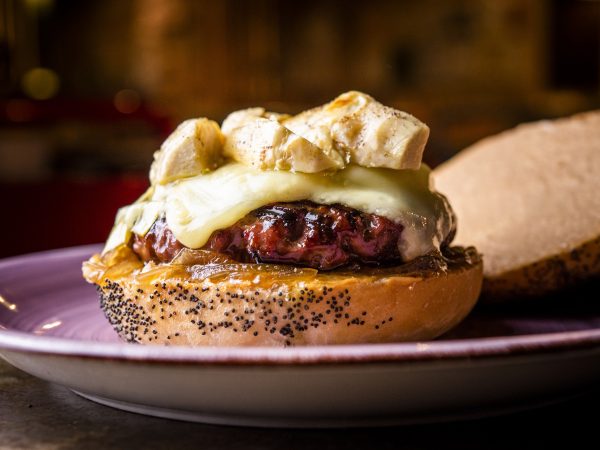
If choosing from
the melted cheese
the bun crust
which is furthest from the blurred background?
the melted cheese

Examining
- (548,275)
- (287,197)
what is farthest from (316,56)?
(287,197)

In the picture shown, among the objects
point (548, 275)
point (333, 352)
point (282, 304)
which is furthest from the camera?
point (548, 275)

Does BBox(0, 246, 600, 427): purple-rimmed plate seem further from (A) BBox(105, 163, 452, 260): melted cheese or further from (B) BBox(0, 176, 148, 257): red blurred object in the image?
(B) BBox(0, 176, 148, 257): red blurred object

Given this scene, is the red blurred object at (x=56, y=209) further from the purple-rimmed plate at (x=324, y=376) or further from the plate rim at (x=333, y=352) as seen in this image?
the plate rim at (x=333, y=352)

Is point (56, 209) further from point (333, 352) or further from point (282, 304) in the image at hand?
point (333, 352)

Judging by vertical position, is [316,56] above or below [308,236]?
above

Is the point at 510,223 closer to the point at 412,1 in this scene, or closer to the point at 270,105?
the point at 270,105

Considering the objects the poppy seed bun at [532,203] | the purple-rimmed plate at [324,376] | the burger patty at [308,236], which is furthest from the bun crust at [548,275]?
the purple-rimmed plate at [324,376]
